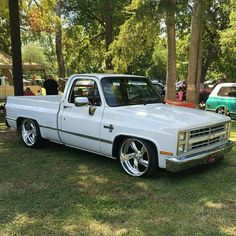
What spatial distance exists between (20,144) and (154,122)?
4.38m

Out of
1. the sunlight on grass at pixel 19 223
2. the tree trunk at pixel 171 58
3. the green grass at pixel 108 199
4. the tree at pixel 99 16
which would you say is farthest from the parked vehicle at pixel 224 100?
the sunlight on grass at pixel 19 223

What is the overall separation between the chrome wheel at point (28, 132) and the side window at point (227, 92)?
28.1 ft

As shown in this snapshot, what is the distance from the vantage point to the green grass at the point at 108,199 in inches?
175

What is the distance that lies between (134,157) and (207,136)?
4.11 feet

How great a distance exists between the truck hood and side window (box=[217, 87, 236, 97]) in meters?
8.07

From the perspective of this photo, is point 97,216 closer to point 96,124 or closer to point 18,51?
point 96,124

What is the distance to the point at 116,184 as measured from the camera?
598 centimetres

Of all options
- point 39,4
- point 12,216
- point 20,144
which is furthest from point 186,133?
point 39,4

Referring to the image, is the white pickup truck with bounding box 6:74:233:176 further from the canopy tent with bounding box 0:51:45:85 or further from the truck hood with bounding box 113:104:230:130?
A: the canopy tent with bounding box 0:51:45:85

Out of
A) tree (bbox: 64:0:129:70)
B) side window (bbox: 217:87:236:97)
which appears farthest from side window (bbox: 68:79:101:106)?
tree (bbox: 64:0:129:70)

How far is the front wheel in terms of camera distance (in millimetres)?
5992

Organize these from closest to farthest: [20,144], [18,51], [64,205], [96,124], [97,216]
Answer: [97,216] → [64,205] → [96,124] → [20,144] → [18,51]

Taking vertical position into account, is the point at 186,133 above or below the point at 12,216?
above

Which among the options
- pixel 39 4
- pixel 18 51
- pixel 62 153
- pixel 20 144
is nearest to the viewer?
pixel 62 153
